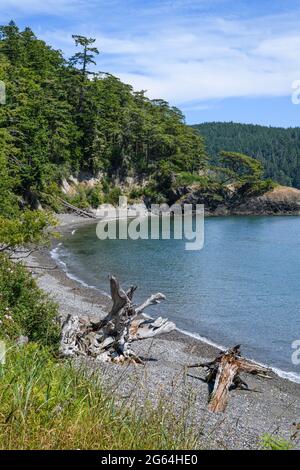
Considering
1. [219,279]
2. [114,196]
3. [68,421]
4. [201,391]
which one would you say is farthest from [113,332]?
[114,196]

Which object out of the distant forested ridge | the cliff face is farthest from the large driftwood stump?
the cliff face

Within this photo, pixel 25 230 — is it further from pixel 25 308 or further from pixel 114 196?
pixel 114 196

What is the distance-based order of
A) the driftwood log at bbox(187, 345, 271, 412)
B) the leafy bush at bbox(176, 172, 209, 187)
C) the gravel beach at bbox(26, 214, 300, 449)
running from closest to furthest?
the gravel beach at bbox(26, 214, 300, 449)
the driftwood log at bbox(187, 345, 271, 412)
the leafy bush at bbox(176, 172, 209, 187)

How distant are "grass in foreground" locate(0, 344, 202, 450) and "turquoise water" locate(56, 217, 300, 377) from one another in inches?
577

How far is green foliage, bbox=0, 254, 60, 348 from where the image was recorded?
47.6 ft

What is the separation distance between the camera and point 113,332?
1689 cm

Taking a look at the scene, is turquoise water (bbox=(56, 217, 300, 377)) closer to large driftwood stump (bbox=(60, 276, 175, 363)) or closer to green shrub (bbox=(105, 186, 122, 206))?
large driftwood stump (bbox=(60, 276, 175, 363))

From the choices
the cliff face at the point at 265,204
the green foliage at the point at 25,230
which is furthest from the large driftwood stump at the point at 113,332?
the cliff face at the point at 265,204

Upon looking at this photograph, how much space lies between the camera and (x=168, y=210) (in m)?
98.2

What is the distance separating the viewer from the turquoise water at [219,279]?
80.0 ft

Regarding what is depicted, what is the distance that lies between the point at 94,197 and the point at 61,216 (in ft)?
39.7

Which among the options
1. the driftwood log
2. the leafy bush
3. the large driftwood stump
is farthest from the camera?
the leafy bush

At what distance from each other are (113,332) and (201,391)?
3317 mm
